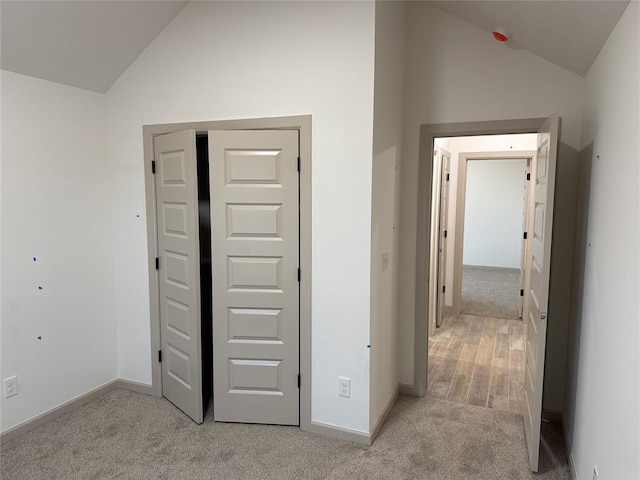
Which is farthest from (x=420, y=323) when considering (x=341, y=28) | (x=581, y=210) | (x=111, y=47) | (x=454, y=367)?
(x=111, y=47)

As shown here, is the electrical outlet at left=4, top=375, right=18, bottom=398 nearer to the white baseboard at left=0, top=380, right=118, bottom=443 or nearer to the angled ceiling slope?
the white baseboard at left=0, top=380, right=118, bottom=443

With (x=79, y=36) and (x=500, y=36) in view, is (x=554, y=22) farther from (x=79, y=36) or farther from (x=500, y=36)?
(x=79, y=36)

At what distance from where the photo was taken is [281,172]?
264 cm

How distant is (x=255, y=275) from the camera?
2756 mm

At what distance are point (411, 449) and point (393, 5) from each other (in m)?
2.69

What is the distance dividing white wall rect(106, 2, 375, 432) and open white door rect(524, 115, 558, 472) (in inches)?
36.0

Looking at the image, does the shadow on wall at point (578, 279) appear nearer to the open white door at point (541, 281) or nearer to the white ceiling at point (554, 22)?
the open white door at point (541, 281)

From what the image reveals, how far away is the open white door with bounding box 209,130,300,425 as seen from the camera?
2656mm

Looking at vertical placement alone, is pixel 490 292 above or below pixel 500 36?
below

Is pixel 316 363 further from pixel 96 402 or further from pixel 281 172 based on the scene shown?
pixel 96 402

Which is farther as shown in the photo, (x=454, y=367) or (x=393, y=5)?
(x=454, y=367)

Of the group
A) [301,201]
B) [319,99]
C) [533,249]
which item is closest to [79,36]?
[319,99]

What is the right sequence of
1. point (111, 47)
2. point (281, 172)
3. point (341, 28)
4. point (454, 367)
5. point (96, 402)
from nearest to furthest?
point (341, 28) → point (281, 172) → point (111, 47) → point (96, 402) → point (454, 367)

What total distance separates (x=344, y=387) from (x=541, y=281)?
1.28 m
